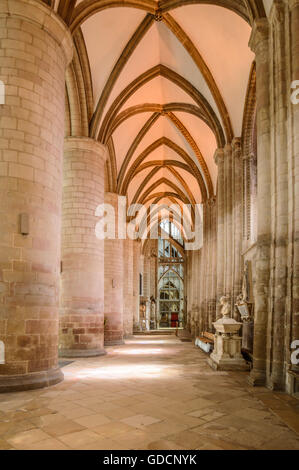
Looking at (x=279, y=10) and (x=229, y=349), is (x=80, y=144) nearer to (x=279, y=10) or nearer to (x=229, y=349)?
(x=279, y=10)

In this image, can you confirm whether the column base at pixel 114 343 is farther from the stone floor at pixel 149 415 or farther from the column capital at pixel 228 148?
the stone floor at pixel 149 415

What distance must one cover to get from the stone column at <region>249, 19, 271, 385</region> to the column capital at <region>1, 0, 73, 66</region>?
13.7 feet

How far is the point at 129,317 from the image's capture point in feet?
80.7

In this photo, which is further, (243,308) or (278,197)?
(243,308)

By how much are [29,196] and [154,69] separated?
11.0 meters

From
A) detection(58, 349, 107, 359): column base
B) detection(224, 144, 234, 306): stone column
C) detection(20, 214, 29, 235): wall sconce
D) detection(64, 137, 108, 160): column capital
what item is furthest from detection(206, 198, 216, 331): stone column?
detection(20, 214, 29, 235): wall sconce

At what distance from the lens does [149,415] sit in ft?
17.2

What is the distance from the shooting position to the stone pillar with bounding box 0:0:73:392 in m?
7.29

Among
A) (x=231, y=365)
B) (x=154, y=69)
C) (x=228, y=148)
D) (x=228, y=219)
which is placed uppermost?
(x=154, y=69)

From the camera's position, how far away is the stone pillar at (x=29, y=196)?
7.29 meters

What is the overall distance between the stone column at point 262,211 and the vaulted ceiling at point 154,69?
0.93 meters

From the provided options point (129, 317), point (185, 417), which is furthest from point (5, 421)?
Result: point (129, 317)

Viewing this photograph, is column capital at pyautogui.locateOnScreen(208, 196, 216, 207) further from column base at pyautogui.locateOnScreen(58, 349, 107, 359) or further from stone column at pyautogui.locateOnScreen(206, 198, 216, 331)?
column base at pyautogui.locateOnScreen(58, 349, 107, 359)

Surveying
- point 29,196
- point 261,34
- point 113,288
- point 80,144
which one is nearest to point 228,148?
point 80,144
